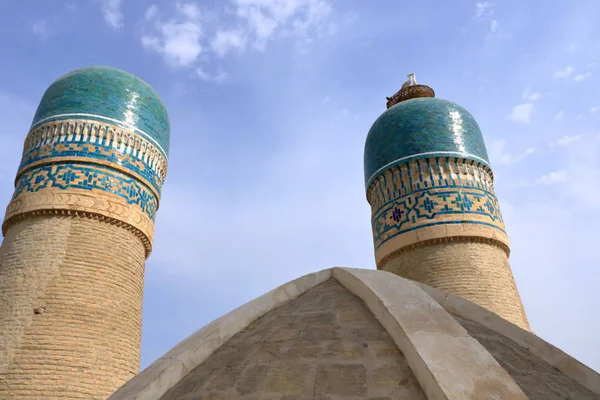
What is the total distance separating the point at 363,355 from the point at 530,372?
784mm

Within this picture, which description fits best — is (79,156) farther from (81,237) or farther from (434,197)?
(434,197)

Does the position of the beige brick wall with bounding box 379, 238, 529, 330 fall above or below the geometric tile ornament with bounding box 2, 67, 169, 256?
below

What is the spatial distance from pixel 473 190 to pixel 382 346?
281 inches

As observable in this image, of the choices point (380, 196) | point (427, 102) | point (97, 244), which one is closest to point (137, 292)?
point (97, 244)

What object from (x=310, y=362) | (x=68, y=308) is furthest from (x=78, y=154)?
(x=310, y=362)

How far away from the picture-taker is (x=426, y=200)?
341 inches

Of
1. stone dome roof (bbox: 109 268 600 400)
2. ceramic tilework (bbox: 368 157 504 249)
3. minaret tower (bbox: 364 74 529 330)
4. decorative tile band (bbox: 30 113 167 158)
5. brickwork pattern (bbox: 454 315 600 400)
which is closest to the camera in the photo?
stone dome roof (bbox: 109 268 600 400)

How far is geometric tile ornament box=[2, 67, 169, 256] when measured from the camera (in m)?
7.16

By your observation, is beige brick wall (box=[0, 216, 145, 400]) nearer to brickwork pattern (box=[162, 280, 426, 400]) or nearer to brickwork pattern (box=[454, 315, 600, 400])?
brickwork pattern (box=[162, 280, 426, 400])

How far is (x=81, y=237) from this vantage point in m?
6.84

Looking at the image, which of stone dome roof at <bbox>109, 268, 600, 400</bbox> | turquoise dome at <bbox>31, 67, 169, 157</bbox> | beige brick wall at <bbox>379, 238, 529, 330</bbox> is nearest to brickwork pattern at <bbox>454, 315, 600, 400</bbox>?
stone dome roof at <bbox>109, 268, 600, 400</bbox>

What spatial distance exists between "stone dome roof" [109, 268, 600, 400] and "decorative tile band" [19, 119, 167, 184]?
5499 millimetres

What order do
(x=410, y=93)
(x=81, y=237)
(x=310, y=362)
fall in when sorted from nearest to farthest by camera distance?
1. (x=310, y=362)
2. (x=81, y=237)
3. (x=410, y=93)

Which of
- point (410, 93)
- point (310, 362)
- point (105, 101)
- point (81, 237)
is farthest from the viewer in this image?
point (410, 93)
